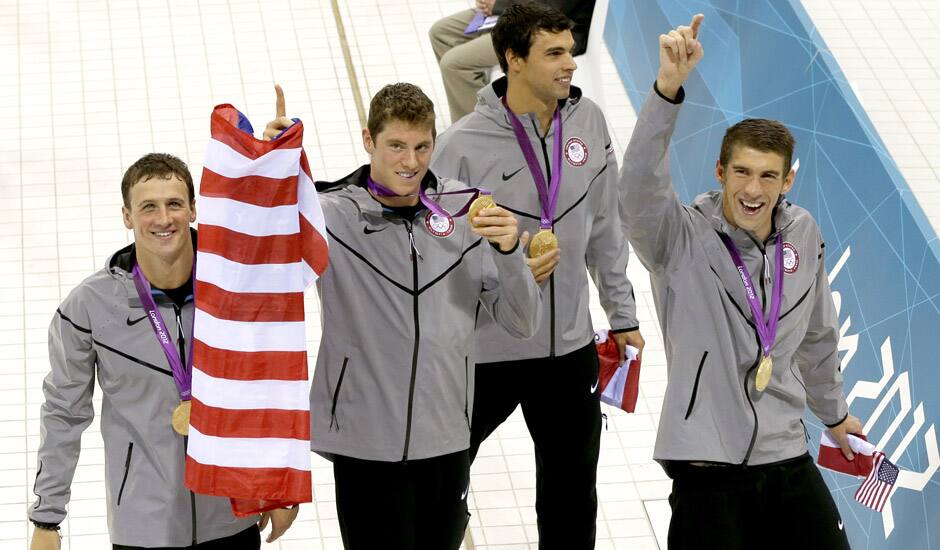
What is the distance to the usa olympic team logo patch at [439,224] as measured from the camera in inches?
173

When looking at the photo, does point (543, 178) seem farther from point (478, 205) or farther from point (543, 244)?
point (478, 205)

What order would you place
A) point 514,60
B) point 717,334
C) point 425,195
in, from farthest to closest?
1. point 514,60
2. point 717,334
3. point 425,195

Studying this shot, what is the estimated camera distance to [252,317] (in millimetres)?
4164

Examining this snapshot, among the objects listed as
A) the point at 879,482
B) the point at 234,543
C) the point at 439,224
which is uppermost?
the point at 439,224

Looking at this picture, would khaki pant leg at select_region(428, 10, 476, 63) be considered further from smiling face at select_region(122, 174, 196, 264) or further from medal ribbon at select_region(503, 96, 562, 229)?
smiling face at select_region(122, 174, 196, 264)

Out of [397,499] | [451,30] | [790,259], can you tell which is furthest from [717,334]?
[451,30]

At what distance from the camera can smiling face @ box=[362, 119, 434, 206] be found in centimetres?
431

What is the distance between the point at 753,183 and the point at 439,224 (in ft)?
3.14

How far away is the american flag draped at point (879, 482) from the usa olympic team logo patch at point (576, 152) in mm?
1406

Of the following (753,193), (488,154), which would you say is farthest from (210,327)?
(753,193)

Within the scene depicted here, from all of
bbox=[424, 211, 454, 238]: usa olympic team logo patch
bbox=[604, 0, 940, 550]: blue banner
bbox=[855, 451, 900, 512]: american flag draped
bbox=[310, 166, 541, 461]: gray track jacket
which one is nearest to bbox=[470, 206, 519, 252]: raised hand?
bbox=[310, 166, 541, 461]: gray track jacket

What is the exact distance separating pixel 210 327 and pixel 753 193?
1.66m

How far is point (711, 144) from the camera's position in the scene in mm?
7441

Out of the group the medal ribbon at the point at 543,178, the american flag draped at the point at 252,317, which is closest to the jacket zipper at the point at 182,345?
the american flag draped at the point at 252,317
